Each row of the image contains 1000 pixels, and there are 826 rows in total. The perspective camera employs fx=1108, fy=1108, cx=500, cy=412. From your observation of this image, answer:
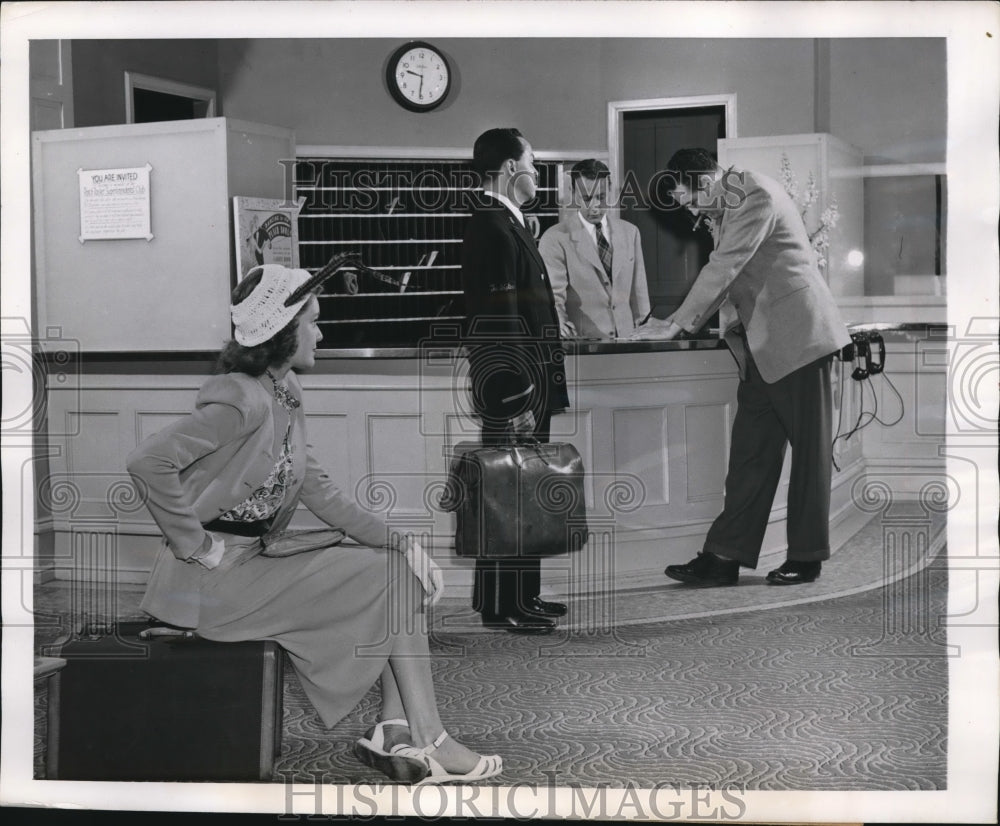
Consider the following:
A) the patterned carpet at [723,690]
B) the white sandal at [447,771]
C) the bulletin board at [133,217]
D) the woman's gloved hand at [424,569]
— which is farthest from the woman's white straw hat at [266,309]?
the white sandal at [447,771]

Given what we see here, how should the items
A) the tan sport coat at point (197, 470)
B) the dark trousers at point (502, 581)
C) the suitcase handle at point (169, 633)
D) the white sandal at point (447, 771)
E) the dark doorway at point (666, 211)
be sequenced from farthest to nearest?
the dark trousers at point (502, 581)
the dark doorway at point (666, 211)
the white sandal at point (447, 771)
the suitcase handle at point (169, 633)
the tan sport coat at point (197, 470)

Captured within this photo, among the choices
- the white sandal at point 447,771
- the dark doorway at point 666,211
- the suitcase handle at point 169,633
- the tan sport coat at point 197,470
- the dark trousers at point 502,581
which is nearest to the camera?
the tan sport coat at point 197,470

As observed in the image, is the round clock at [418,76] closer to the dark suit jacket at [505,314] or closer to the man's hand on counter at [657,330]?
the dark suit jacket at [505,314]

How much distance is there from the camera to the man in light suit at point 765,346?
3232 mm

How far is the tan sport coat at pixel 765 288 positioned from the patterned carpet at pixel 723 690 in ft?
1.85

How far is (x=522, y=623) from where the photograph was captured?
330cm

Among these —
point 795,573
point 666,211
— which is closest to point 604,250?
point 666,211

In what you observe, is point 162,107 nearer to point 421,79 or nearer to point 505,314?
point 421,79

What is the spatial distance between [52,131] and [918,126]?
2506mm

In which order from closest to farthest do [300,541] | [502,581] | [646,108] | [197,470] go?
[197,470] < [300,541] < [646,108] < [502,581]

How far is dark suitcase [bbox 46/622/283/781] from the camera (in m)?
2.89

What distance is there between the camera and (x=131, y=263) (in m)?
3.33

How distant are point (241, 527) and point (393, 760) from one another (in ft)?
2.55

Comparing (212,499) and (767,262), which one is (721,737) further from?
(212,499)
